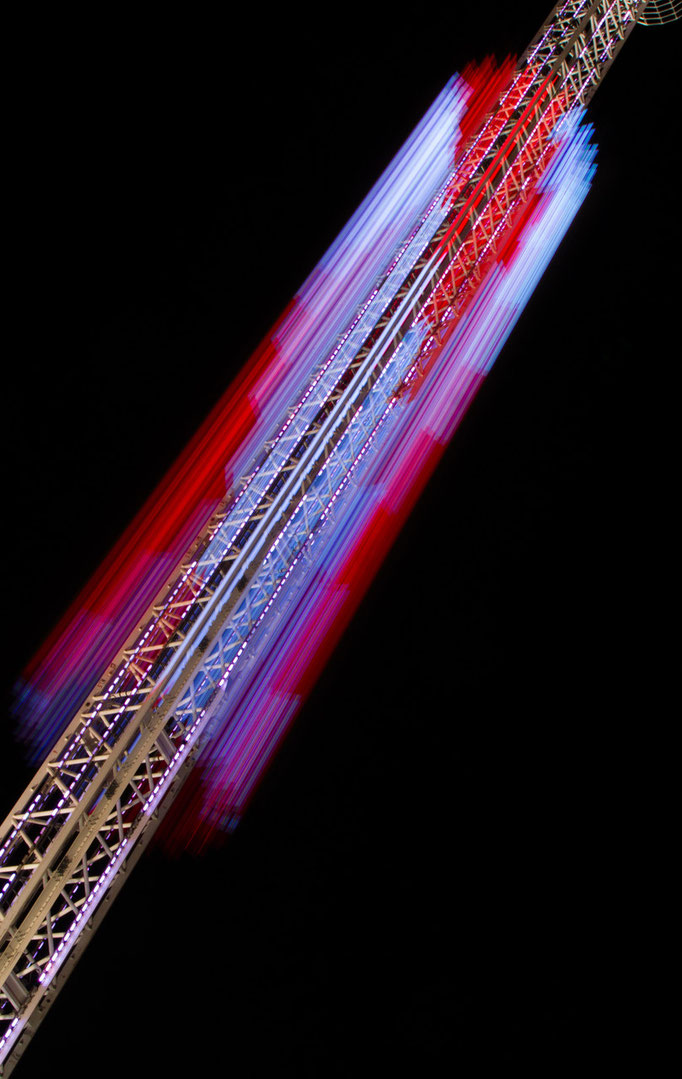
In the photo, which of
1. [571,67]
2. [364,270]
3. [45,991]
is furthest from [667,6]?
[45,991]

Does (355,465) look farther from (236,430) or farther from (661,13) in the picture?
(661,13)

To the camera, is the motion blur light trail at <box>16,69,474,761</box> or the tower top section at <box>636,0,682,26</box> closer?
the motion blur light trail at <box>16,69,474,761</box>

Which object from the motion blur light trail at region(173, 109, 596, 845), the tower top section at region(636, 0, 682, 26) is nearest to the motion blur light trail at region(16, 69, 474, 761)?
the motion blur light trail at region(173, 109, 596, 845)

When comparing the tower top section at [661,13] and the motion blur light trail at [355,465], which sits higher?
the tower top section at [661,13]

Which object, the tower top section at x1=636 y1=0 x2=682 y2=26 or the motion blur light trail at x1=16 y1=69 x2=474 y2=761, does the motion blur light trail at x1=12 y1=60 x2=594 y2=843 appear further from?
the tower top section at x1=636 y1=0 x2=682 y2=26

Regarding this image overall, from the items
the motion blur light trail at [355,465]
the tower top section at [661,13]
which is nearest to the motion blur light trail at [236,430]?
the motion blur light trail at [355,465]

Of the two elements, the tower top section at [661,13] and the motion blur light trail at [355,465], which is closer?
the motion blur light trail at [355,465]

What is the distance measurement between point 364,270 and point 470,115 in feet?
14.0

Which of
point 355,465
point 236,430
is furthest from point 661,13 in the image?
point 236,430

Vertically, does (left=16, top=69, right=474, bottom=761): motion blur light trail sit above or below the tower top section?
below

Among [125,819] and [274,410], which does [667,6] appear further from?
[125,819]

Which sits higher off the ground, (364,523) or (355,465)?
(355,465)

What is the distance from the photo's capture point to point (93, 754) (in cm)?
772

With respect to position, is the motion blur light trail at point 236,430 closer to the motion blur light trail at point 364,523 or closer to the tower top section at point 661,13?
the motion blur light trail at point 364,523
